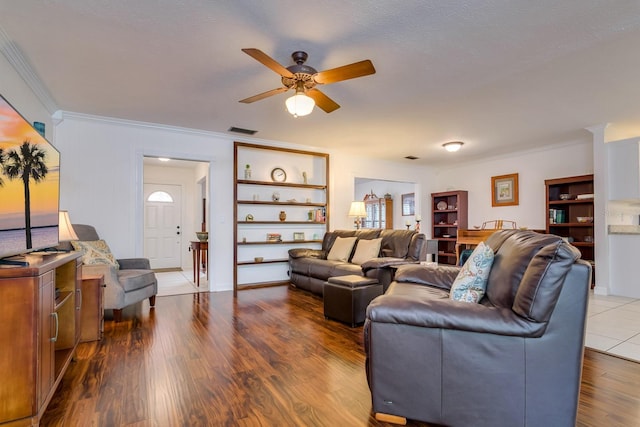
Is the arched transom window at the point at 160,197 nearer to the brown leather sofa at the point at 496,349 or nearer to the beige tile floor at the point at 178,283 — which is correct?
the beige tile floor at the point at 178,283

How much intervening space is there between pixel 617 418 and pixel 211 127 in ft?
16.6

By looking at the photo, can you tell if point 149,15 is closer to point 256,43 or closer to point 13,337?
point 256,43

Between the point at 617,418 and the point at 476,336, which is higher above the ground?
the point at 476,336

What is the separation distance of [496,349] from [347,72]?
81.1 inches

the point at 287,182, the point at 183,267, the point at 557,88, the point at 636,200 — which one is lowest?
the point at 183,267

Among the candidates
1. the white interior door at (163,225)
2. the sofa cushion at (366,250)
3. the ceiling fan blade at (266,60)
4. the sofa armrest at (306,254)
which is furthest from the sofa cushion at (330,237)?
the white interior door at (163,225)

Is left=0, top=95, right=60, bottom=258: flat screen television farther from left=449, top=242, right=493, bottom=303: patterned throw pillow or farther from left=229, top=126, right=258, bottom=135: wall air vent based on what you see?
left=229, top=126, right=258, bottom=135: wall air vent

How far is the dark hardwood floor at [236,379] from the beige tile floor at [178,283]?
154 centimetres

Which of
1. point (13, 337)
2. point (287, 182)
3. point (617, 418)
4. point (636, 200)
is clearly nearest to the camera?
point (13, 337)

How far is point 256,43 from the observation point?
259 cm

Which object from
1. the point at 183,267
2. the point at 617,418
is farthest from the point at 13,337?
the point at 183,267

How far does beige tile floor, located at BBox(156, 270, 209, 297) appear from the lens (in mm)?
5096

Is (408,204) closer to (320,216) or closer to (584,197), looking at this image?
(320,216)

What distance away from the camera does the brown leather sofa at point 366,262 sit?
3660 mm
